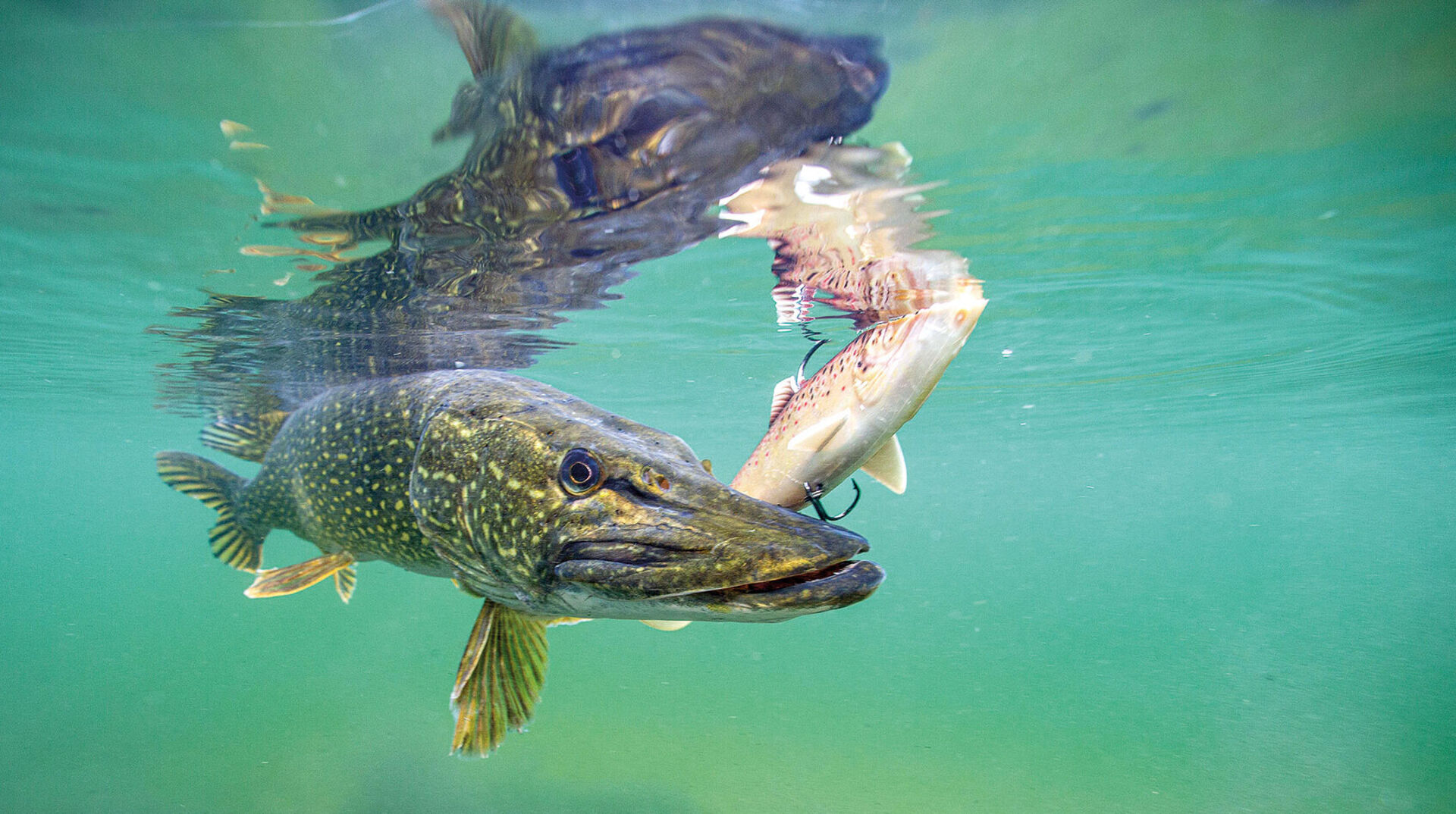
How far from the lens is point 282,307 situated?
337 inches

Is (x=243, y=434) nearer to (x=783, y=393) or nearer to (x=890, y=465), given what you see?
(x=783, y=393)

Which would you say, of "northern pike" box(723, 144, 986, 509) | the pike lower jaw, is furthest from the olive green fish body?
"northern pike" box(723, 144, 986, 509)

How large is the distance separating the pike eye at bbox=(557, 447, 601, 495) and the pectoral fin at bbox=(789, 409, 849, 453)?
4.21 ft

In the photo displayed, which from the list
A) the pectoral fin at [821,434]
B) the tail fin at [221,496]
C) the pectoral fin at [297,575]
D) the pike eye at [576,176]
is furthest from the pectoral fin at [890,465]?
the tail fin at [221,496]

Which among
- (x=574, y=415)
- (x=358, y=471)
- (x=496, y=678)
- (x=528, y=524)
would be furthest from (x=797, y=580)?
(x=358, y=471)

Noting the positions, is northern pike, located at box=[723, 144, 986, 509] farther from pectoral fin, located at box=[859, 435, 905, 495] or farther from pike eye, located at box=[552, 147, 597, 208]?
pike eye, located at box=[552, 147, 597, 208]

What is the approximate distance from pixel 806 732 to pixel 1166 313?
12.2 metres

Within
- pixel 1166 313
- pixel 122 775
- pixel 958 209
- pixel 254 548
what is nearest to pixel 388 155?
pixel 254 548

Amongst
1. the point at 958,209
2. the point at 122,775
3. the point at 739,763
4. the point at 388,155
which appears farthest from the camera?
the point at 739,763

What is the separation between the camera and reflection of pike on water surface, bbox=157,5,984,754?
212 centimetres

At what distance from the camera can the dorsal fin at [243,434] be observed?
6.28m

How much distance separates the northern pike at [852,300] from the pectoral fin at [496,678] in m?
1.38

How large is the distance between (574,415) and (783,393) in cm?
185

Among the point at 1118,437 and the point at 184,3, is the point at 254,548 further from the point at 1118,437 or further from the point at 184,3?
the point at 1118,437
